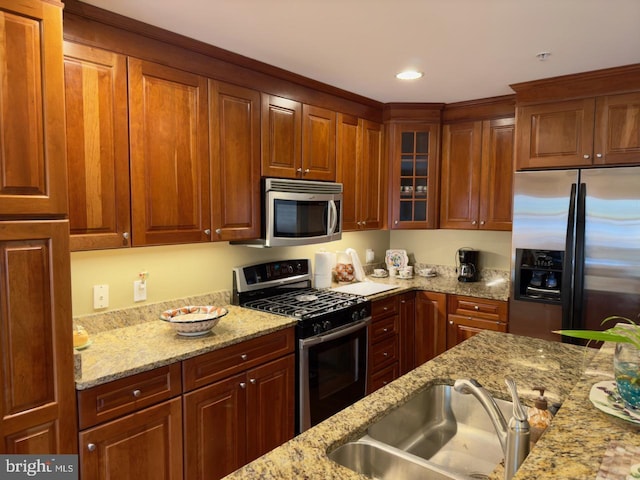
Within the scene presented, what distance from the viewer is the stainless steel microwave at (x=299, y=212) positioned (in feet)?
8.82

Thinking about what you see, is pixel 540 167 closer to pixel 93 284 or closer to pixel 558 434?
pixel 558 434

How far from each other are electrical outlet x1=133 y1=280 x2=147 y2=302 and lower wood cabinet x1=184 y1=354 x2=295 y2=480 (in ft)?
2.32

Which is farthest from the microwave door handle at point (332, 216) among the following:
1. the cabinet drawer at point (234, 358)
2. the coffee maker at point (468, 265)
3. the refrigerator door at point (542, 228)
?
the coffee maker at point (468, 265)

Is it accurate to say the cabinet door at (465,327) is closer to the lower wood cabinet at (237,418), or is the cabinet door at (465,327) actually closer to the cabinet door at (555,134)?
the cabinet door at (555,134)

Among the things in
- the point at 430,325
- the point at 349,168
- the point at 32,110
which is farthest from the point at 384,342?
the point at 32,110

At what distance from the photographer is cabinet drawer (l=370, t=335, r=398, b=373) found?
3271 mm

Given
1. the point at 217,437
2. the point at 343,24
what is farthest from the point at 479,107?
the point at 217,437

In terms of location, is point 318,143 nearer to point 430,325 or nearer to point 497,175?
point 497,175

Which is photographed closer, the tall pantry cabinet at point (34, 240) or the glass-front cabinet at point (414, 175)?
the tall pantry cabinet at point (34, 240)

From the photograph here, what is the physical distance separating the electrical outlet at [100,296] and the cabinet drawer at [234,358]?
2.13 feet

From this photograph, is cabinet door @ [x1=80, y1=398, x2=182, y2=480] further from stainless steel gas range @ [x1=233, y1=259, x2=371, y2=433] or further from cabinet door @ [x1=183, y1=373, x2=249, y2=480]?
stainless steel gas range @ [x1=233, y1=259, x2=371, y2=433]

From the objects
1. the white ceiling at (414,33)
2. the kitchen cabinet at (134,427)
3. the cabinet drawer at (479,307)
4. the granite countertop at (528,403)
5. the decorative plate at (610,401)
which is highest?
the white ceiling at (414,33)

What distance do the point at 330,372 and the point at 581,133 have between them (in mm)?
2270

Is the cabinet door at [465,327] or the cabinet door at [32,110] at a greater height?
the cabinet door at [32,110]
